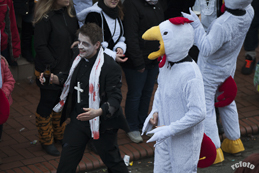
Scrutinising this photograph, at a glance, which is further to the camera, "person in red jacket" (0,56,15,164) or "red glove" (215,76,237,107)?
"red glove" (215,76,237,107)

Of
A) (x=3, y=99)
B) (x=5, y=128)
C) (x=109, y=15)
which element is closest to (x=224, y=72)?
(x=109, y=15)

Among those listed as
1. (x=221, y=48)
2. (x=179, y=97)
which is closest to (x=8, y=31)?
(x=221, y=48)

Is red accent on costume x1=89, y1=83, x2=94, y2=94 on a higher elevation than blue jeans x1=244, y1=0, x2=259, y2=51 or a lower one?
higher

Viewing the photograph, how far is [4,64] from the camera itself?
209 inches

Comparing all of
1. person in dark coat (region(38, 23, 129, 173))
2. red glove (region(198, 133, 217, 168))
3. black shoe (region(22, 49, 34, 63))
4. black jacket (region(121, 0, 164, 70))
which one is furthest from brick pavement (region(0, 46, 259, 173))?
red glove (region(198, 133, 217, 168))

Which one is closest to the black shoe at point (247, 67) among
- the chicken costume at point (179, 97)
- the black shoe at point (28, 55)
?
the black shoe at point (28, 55)

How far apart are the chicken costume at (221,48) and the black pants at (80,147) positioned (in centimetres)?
141

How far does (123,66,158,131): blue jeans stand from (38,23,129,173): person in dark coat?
4.57ft

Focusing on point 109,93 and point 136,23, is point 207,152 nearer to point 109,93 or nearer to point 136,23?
point 109,93

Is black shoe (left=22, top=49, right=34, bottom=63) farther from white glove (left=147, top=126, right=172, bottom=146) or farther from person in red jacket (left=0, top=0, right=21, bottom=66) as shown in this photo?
white glove (left=147, top=126, right=172, bottom=146)

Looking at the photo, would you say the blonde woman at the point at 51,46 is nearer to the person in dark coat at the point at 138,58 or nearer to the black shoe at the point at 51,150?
the black shoe at the point at 51,150

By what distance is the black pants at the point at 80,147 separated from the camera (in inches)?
178

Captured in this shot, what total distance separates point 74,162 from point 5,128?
2091 millimetres

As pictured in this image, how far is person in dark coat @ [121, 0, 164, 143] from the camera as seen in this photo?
5.72 meters
